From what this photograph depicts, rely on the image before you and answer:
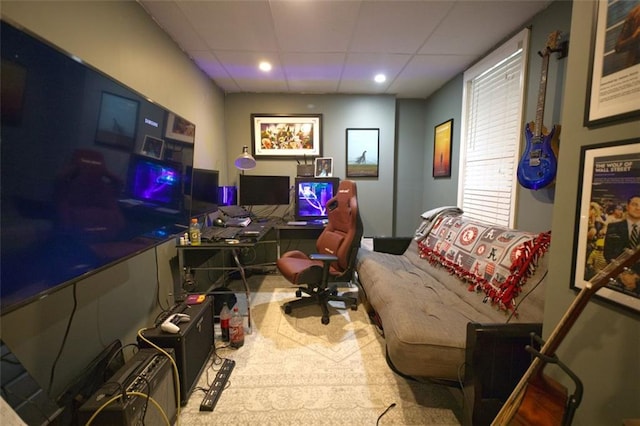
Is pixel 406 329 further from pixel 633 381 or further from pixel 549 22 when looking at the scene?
pixel 549 22

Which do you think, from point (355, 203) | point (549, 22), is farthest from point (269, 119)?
point (549, 22)

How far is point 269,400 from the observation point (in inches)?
60.2

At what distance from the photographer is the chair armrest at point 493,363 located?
119cm

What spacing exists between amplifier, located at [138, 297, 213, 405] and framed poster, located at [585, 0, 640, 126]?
6.82 feet

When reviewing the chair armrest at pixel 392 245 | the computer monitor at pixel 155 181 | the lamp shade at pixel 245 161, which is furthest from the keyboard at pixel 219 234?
the chair armrest at pixel 392 245

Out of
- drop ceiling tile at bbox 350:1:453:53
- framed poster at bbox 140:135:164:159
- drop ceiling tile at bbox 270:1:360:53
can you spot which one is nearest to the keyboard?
framed poster at bbox 140:135:164:159

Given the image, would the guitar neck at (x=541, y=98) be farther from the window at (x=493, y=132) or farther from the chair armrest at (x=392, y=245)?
the chair armrest at (x=392, y=245)

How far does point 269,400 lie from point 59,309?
1.18m

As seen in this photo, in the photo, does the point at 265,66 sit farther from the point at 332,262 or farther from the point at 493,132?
the point at 493,132

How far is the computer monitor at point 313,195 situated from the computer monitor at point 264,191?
7.1 inches

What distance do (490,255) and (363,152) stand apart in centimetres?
225

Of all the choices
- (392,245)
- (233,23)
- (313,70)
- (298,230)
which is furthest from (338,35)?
(392,245)

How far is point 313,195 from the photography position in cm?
358

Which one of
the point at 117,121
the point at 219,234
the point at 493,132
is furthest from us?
the point at 493,132
